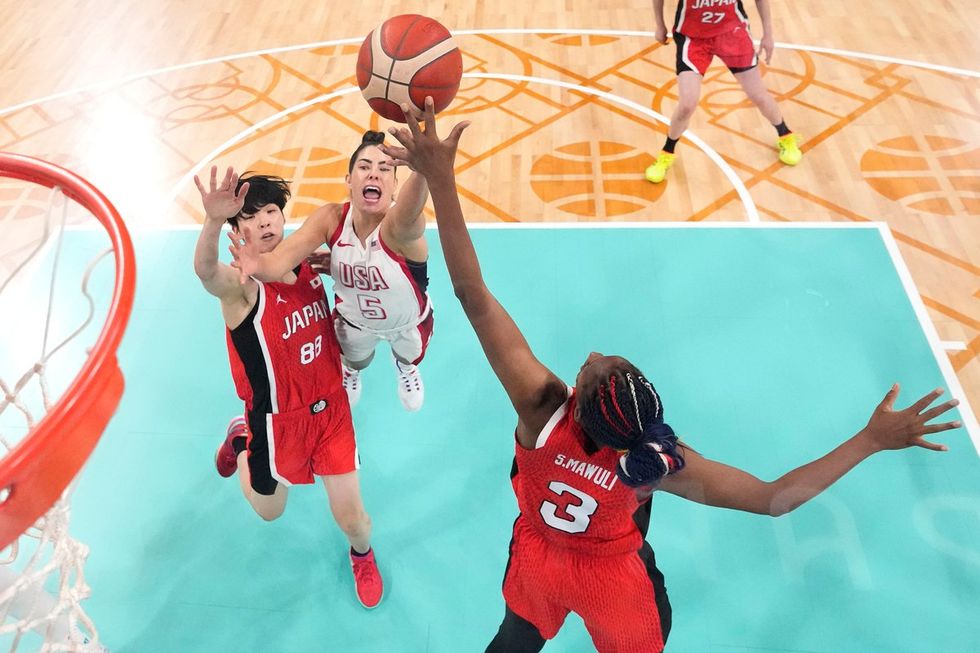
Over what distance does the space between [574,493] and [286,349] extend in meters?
1.25

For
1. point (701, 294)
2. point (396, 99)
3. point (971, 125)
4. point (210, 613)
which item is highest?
point (396, 99)

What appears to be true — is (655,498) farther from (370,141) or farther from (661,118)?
(661,118)

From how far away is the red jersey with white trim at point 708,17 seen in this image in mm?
4617

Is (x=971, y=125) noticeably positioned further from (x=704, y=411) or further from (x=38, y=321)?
(x=38, y=321)

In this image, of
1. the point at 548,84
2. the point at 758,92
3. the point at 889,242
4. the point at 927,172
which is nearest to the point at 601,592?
the point at 889,242

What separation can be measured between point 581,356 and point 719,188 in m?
1.94

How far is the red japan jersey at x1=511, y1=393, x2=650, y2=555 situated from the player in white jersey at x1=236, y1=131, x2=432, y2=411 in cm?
101

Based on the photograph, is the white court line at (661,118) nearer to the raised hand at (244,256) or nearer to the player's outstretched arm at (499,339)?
the player's outstretched arm at (499,339)

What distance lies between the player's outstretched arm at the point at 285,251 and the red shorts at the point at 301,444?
56 cm

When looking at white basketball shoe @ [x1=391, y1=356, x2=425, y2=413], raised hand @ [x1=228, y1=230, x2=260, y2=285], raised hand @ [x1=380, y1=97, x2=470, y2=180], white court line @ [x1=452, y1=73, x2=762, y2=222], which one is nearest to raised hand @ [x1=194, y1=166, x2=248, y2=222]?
raised hand @ [x1=228, y1=230, x2=260, y2=285]

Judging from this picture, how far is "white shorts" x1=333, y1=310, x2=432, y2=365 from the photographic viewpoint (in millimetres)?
3246

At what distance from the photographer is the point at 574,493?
80.6 inches

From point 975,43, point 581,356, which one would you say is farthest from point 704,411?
point 975,43

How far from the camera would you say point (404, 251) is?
291 centimetres
